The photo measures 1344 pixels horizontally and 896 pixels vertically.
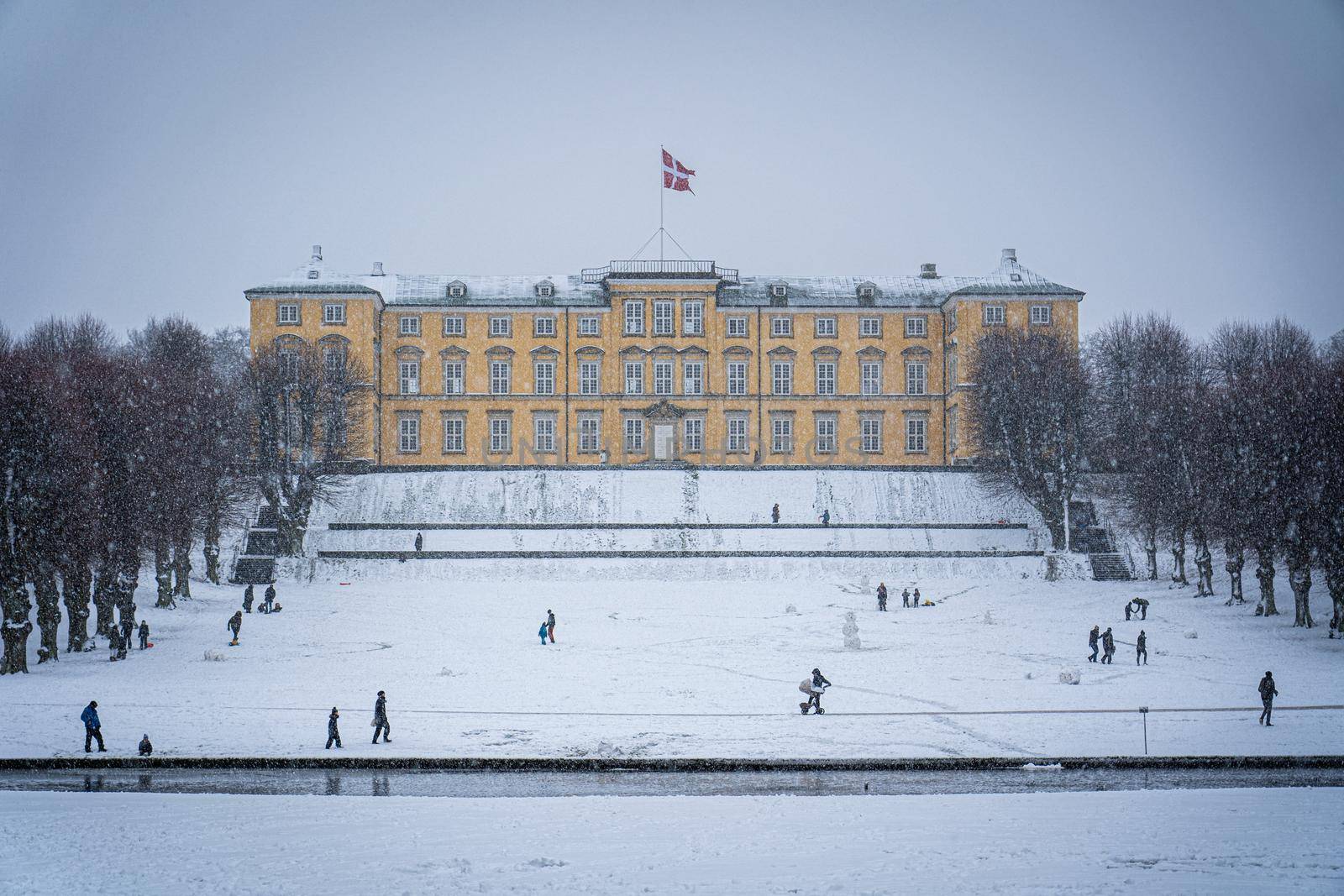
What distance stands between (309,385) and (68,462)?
2528 cm

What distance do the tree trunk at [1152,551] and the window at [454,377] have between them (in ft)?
131

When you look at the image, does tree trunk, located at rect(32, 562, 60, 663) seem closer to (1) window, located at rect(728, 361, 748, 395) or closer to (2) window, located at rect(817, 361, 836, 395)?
(1) window, located at rect(728, 361, 748, 395)

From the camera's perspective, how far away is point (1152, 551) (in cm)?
5362

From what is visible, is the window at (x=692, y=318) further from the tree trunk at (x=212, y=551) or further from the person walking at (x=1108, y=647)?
the person walking at (x=1108, y=647)

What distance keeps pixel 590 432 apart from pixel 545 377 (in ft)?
14.2

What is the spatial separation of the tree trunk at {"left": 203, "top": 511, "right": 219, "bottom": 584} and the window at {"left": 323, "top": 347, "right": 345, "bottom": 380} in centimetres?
1349

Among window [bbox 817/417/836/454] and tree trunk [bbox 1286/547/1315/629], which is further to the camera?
window [bbox 817/417/836/454]

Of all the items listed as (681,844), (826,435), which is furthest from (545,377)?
(681,844)

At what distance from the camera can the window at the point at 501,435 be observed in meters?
74.9

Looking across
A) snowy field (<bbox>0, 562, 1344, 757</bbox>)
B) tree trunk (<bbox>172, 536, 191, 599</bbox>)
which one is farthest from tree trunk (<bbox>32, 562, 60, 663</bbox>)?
tree trunk (<bbox>172, 536, 191, 599</bbox>)

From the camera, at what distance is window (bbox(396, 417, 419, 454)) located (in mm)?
74812

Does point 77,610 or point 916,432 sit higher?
point 916,432

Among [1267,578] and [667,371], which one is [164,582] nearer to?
[667,371]

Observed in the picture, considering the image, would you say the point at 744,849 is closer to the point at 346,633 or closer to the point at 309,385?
the point at 346,633
